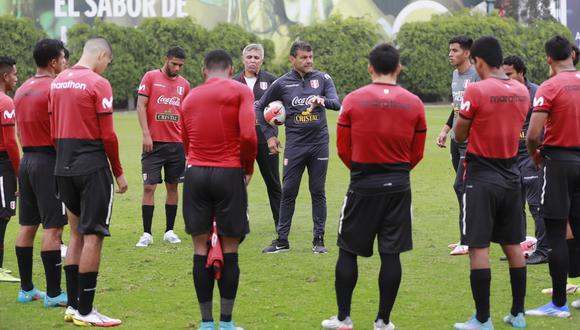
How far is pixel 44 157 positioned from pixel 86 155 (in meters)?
0.82

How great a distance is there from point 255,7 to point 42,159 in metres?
82.5

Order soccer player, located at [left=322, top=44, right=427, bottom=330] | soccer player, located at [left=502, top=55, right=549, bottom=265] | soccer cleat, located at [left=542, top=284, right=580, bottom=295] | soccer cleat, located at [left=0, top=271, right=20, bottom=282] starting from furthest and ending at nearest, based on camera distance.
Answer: soccer player, located at [left=502, top=55, right=549, bottom=265] < soccer cleat, located at [left=0, top=271, right=20, bottom=282] < soccer cleat, located at [left=542, top=284, right=580, bottom=295] < soccer player, located at [left=322, top=44, right=427, bottom=330]

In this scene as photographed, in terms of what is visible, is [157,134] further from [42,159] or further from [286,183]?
[42,159]

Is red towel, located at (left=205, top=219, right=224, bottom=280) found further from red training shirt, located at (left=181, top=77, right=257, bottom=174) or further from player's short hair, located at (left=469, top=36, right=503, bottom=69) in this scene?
player's short hair, located at (left=469, top=36, right=503, bottom=69)

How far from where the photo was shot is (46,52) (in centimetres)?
872

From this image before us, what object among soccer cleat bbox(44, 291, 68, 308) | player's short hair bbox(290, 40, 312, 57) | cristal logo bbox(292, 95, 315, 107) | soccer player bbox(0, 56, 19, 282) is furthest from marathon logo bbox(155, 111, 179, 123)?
soccer cleat bbox(44, 291, 68, 308)

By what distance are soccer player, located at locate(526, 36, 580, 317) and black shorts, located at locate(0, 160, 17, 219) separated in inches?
214

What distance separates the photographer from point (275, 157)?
12.9 meters

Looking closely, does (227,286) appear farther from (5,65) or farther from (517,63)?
(517,63)

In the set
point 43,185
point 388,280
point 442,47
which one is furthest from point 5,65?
point 442,47

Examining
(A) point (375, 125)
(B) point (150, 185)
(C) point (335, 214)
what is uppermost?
(A) point (375, 125)

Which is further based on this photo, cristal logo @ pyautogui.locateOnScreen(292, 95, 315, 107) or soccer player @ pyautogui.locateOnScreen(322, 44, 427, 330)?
cristal logo @ pyautogui.locateOnScreen(292, 95, 315, 107)

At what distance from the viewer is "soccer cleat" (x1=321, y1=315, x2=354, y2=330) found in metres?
7.80

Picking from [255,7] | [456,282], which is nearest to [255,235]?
[456,282]
